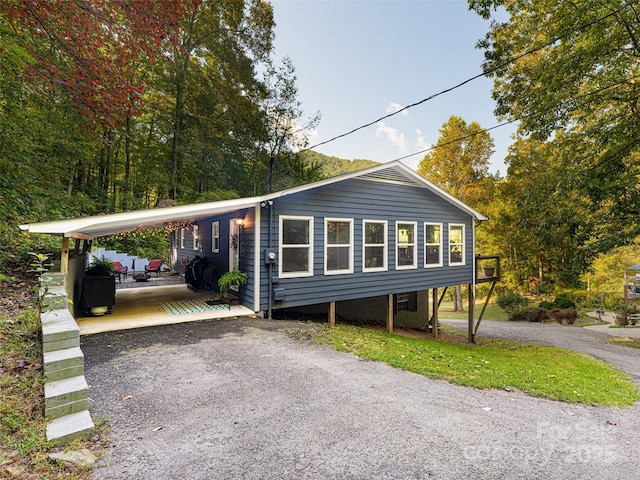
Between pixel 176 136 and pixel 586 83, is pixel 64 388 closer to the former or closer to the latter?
pixel 176 136

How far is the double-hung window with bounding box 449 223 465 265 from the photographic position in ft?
34.2

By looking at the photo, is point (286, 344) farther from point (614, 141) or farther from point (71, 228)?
point (614, 141)

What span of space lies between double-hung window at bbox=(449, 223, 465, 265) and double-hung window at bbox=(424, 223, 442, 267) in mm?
613

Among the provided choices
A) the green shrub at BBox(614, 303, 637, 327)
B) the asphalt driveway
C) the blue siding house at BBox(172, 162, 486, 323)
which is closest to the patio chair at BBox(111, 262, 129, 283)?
the blue siding house at BBox(172, 162, 486, 323)

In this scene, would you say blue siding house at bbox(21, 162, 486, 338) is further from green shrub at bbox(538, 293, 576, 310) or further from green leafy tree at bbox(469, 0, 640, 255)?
green shrub at bbox(538, 293, 576, 310)

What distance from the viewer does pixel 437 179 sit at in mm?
20719

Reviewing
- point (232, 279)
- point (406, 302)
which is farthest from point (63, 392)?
point (406, 302)

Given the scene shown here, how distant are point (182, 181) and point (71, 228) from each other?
1305cm

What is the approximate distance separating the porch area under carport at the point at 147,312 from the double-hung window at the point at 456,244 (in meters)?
7.17

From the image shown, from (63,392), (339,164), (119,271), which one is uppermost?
(339,164)

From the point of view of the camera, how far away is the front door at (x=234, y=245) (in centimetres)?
772

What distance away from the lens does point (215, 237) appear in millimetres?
9680

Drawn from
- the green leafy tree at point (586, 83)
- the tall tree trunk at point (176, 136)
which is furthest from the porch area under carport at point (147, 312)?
the green leafy tree at point (586, 83)

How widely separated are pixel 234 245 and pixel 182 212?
2499 mm
